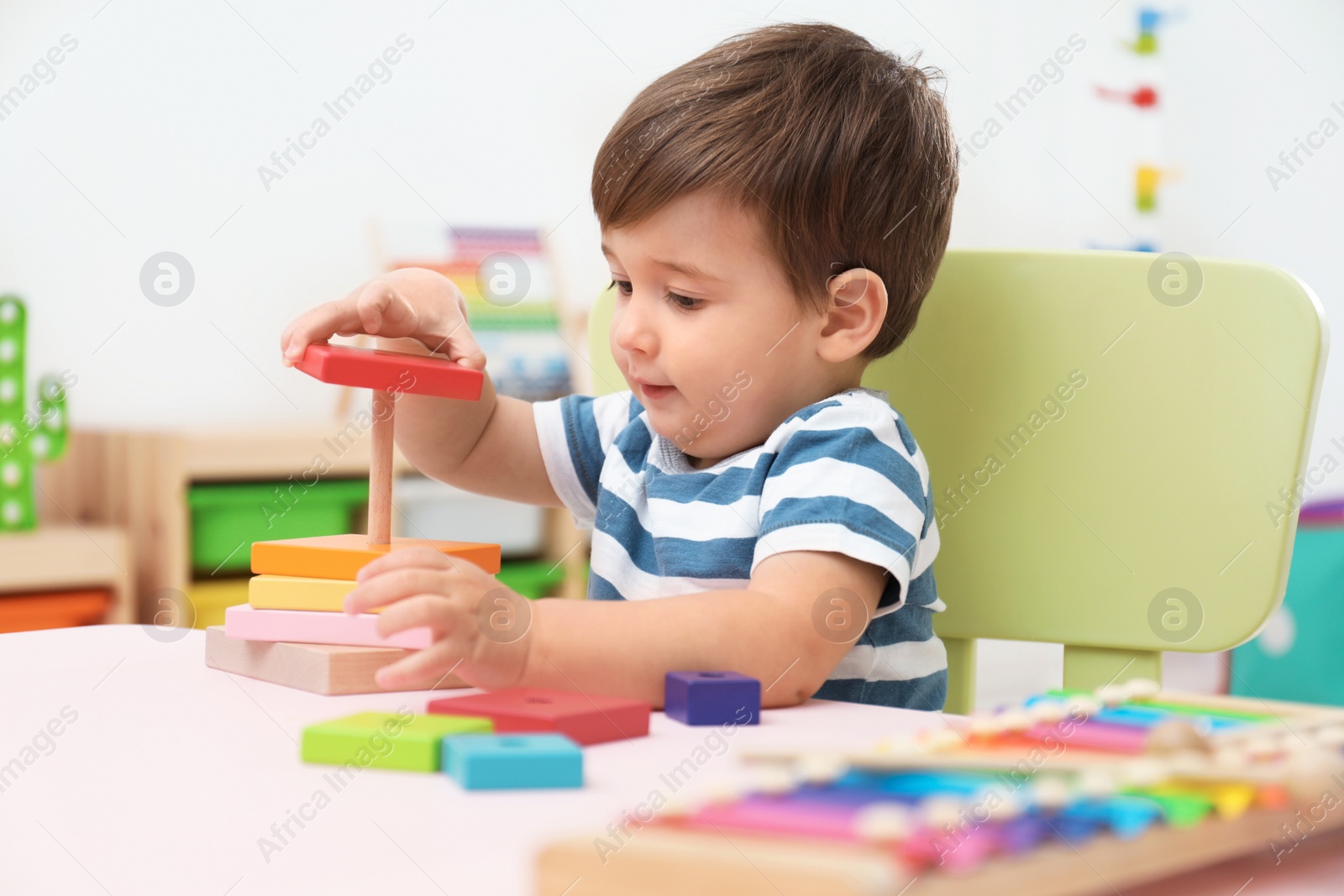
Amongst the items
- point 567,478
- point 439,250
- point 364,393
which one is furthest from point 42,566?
point 567,478

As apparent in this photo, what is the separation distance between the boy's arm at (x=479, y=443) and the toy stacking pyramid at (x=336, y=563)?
0.83 ft

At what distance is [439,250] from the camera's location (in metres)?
2.53

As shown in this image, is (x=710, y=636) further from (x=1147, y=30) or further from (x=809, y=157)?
(x=1147, y=30)

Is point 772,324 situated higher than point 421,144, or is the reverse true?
point 421,144

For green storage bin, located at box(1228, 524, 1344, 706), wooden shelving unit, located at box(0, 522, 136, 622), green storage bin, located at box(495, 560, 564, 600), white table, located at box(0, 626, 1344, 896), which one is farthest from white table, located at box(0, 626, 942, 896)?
green storage bin, located at box(1228, 524, 1344, 706)

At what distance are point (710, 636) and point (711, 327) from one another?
26 cm

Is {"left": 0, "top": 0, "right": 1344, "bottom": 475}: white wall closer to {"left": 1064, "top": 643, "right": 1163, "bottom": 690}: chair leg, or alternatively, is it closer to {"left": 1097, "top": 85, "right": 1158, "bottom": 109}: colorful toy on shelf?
{"left": 1097, "top": 85, "right": 1158, "bottom": 109}: colorful toy on shelf

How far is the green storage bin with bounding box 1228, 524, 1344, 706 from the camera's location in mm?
2363

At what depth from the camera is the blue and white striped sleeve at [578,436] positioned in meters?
0.98

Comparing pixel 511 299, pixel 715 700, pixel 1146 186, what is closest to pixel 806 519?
pixel 715 700

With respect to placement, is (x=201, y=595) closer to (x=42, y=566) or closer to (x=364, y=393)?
(x=42, y=566)

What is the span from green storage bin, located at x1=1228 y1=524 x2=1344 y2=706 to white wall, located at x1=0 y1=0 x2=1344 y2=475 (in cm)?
48

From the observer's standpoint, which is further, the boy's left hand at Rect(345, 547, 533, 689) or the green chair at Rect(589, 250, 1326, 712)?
the green chair at Rect(589, 250, 1326, 712)

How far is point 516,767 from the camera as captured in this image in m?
0.41
